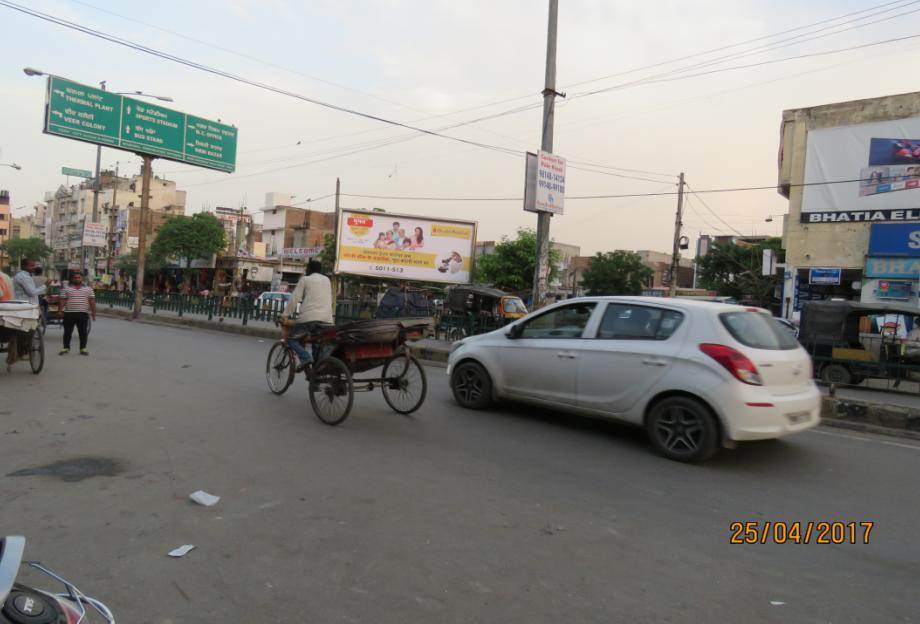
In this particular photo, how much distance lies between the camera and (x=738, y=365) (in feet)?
17.6

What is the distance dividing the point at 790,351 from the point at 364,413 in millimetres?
4648

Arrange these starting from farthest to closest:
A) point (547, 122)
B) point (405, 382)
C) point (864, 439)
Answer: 1. point (547, 122)
2. point (405, 382)
3. point (864, 439)

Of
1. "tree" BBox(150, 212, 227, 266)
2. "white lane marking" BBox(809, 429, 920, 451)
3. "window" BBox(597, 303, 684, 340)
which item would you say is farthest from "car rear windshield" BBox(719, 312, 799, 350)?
"tree" BBox(150, 212, 227, 266)

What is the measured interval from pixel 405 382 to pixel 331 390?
0.93 metres

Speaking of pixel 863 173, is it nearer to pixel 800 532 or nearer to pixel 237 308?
pixel 237 308

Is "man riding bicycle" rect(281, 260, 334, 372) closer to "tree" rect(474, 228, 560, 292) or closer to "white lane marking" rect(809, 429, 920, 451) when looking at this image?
"white lane marking" rect(809, 429, 920, 451)

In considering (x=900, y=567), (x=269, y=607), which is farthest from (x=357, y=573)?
(x=900, y=567)

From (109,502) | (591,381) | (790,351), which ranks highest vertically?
(790,351)

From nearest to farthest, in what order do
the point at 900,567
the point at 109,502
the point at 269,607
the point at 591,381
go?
1. the point at 269,607
2. the point at 900,567
3. the point at 109,502
4. the point at 591,381

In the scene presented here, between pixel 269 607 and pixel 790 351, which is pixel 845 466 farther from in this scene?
pixel 269 607

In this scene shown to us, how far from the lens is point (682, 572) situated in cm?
335

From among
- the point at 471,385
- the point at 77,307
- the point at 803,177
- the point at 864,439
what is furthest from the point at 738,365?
the point at 803,177

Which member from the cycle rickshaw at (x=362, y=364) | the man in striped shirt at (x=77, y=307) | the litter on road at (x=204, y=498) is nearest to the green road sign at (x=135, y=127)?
the man in striped shirt at (x=77, y=307)

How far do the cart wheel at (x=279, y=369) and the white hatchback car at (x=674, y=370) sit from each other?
3130mm
